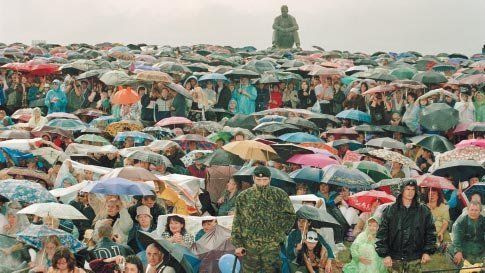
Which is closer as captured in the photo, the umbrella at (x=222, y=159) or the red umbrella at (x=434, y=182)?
the red umbrella at (x=434, y=182)

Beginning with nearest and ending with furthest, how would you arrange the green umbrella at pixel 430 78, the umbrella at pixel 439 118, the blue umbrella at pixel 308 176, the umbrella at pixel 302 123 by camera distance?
the blue umbrella at pixel 308 176
the umbrella at pixel 302 123
the umbrella at pixel 439 118
the green umbrella at pixel 430 78

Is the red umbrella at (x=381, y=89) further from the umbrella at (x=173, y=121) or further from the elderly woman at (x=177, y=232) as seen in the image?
the elderly woman at (x=177, y=232)

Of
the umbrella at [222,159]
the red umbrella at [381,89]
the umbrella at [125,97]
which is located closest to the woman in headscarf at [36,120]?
the umbrella at [125,97]

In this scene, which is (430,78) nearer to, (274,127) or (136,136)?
(274,127)

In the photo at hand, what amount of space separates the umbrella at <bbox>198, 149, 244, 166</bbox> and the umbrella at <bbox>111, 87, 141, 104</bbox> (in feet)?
23.3

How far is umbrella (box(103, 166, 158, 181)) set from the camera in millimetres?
16078

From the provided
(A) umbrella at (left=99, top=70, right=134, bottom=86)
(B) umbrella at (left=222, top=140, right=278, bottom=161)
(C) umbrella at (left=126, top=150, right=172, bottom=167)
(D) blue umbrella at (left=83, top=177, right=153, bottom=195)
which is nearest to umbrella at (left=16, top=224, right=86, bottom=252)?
(D) blue umbrella at (left=83, top=177, right=153, bottom=195)

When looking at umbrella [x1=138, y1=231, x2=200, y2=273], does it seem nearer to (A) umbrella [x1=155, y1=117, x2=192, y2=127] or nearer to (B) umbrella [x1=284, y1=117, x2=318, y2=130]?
(B) umbrella [x1=284, y1=117, x2=318, y2=130]

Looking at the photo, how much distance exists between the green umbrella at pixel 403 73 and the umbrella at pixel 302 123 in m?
6.40

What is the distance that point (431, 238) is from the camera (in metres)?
12.1

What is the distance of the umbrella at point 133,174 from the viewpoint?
1608 centimetres

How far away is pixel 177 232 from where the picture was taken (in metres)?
14.3

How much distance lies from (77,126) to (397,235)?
11.3 meters

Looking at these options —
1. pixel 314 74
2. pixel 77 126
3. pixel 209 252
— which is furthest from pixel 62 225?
pixel 314 74
